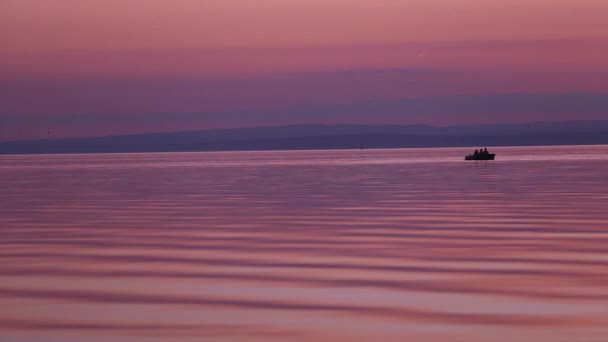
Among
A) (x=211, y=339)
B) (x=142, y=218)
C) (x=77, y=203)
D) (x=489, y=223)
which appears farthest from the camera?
(x=77, y=203)

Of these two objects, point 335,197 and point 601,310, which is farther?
point 335,197

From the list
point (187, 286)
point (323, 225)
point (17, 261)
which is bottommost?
point (187, 286)

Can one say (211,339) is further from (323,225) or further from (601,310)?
(323,225)

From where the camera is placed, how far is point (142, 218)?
101 feet

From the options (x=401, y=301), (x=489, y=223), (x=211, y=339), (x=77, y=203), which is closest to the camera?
(x=211, y=339)

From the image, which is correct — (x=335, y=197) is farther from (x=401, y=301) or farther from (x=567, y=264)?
(x=401, y=301)

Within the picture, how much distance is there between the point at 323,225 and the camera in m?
27.4

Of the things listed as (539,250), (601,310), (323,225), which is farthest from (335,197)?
(601,310)

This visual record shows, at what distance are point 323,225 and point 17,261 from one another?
9.41 meters

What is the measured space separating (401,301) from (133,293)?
396cm

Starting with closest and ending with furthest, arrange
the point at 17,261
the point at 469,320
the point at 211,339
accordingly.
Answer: the point at 211,339
the point at 469,320
the point at 17,261

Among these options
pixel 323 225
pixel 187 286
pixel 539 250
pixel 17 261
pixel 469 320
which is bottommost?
pixel 469 320

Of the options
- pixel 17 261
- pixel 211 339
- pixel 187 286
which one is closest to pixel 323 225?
pixel 17 261

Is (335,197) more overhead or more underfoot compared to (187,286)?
more overhead
